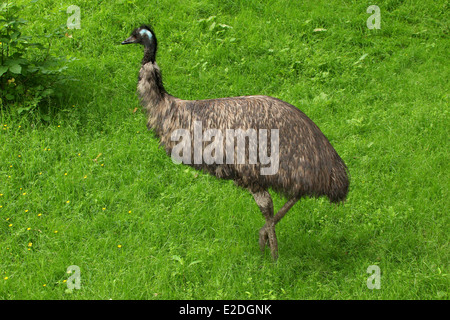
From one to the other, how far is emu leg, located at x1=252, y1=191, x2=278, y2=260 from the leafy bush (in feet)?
11.4

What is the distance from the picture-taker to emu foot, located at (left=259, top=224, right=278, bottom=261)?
5.16m

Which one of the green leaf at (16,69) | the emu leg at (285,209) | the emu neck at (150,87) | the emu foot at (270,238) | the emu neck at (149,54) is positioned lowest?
the emu foot at (270,238)

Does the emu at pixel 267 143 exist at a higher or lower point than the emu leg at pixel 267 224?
higher

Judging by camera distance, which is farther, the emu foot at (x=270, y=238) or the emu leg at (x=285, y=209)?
the emu foot at (x=270, y=238)

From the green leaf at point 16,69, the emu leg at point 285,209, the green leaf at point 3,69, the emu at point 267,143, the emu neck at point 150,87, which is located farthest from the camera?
the green leaf at point 3,69

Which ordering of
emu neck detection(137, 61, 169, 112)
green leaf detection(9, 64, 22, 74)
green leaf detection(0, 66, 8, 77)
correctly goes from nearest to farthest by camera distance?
emu neck detection(137, 61, 169, 112), green leaf detection(9, 64, 22, 74), green leaf detection(0, 66, 8, 77)

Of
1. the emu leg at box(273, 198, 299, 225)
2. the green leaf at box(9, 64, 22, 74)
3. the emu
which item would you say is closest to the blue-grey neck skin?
the emu

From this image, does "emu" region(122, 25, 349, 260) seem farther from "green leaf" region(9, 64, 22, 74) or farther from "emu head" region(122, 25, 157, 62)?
"green leaf" region(9, 64, 22, 74)

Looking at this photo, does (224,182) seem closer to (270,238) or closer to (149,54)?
(270,238)

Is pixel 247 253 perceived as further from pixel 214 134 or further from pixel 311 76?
pixel 311 76

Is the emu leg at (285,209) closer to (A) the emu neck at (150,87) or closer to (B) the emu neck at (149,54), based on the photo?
(A) the emu neck at (150,87)

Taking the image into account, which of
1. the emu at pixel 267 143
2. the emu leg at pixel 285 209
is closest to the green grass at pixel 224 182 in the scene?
the emu leg at pixel 285 209

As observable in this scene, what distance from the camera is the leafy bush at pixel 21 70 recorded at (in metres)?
6.73

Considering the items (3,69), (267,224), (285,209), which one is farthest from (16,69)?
(285,209)
